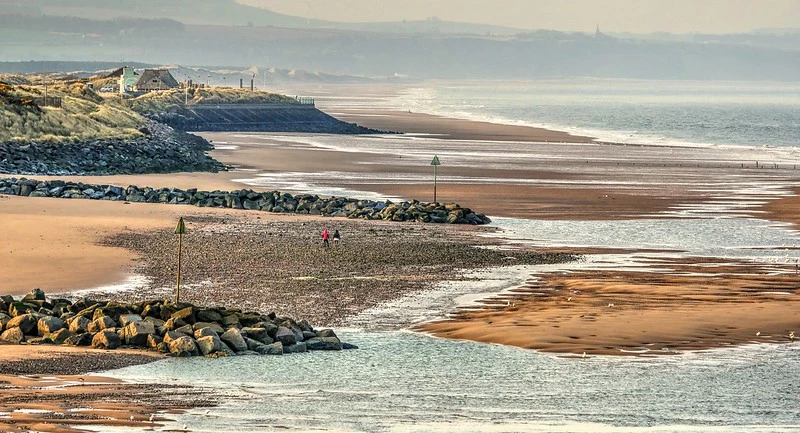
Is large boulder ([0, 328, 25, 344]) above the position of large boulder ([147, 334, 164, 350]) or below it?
below

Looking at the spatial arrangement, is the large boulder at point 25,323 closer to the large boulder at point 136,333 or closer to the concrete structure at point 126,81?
the large boulder at point 136,333

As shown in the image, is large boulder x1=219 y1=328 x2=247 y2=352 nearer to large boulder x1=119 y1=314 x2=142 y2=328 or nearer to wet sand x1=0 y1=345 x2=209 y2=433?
wet sand x1=0 y1=345 x2=209 y2=433

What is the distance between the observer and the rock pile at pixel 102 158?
178ft

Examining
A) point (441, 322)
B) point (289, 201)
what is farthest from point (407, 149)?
point (441, 322)

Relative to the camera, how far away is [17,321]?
2072 centimetres

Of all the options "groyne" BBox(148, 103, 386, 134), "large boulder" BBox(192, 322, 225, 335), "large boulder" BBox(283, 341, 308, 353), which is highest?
"groyne" BBox(148, 103, 386, 134)

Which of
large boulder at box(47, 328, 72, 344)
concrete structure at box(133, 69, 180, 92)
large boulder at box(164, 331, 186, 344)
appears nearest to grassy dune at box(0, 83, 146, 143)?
large boulder at box(47, 328, 72, 344)

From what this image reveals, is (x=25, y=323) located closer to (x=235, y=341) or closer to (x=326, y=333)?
(x=235, y=341)

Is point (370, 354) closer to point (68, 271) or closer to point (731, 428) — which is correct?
point (731, 428)

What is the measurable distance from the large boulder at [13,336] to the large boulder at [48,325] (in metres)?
0.31

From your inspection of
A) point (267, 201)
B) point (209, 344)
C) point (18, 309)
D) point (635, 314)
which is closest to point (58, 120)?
point (267, 201)

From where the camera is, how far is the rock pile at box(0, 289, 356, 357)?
20203mm

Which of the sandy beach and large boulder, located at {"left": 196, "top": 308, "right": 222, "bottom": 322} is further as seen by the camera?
the sandy beach

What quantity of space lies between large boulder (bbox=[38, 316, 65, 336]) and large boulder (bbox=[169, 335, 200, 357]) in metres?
2.08
